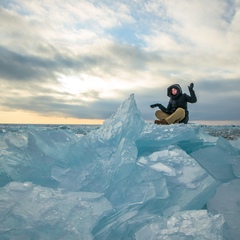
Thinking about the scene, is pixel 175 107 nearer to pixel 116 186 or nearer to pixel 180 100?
pixel 180 100

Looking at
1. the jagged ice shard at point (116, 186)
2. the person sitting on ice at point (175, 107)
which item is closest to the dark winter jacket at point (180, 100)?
the person sitting on ice at point (175, 107)

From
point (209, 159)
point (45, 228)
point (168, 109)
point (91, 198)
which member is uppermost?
point (168, 109)

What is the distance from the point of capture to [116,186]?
2.48 metres

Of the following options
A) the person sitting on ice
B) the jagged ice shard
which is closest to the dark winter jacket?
the person sitting on ice

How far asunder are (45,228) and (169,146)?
1.87 meters

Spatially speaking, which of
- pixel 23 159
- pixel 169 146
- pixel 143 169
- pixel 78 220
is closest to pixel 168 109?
pixel 169 146

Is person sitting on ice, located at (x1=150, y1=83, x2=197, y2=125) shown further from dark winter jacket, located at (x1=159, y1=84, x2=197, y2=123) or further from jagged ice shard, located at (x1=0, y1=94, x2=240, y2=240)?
jagged ice shard, located at (x1=0, y1=94, x2=240, y2=240)

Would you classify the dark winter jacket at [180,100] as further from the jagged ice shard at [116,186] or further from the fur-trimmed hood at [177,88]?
the jagged ice shard at [116,186]

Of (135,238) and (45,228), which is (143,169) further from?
(45,228)

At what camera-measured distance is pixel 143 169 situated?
2.64m

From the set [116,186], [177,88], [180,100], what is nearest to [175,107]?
Result: [180,100]

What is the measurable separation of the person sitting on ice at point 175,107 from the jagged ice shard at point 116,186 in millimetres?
2934

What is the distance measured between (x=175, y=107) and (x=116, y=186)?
4.67m

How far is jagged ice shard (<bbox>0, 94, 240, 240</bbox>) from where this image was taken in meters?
1.85
